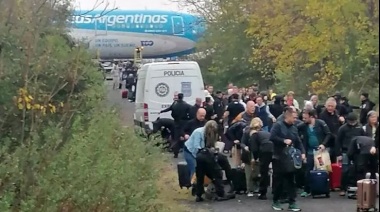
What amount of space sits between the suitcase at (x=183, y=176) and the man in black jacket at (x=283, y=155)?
2073mm

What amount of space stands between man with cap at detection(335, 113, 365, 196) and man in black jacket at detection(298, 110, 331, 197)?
14.1 inches

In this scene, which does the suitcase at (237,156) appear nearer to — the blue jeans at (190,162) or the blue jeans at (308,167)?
the blue jeans at (190,162)

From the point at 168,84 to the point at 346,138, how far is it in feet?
33.3

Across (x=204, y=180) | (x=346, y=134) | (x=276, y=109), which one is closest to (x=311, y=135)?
(x=346, y=134)

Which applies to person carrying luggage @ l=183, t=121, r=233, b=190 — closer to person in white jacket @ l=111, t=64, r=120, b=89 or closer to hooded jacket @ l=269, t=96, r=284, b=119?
hooded jacket @ l=269, t=96, r=284, b=119

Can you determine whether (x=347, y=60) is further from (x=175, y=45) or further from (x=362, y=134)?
(x=175, y=45)

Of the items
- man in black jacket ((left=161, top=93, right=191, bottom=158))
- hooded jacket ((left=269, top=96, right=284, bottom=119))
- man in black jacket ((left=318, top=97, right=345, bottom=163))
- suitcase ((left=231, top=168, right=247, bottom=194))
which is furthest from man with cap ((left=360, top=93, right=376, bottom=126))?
Result: man in black jacket ((left=161, top=93, right=191, bottom=158))

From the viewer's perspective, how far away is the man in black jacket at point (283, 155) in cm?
1572

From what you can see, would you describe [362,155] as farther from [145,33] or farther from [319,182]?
[145,33]

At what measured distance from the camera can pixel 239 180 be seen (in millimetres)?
17906

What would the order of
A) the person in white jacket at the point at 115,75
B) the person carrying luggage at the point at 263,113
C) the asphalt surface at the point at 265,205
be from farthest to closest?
the person in white jacket at the point at 115,75
the person carrying luggage at the point at 263,113
the asphalt surface at the point at 265,205

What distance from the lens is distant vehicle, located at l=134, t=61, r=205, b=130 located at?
87.8 feet

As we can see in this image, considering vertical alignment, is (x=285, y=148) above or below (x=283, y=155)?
above

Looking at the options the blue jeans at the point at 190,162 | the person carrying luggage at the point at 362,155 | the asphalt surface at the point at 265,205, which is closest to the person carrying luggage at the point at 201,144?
the blue jeans at the point at 190,162
